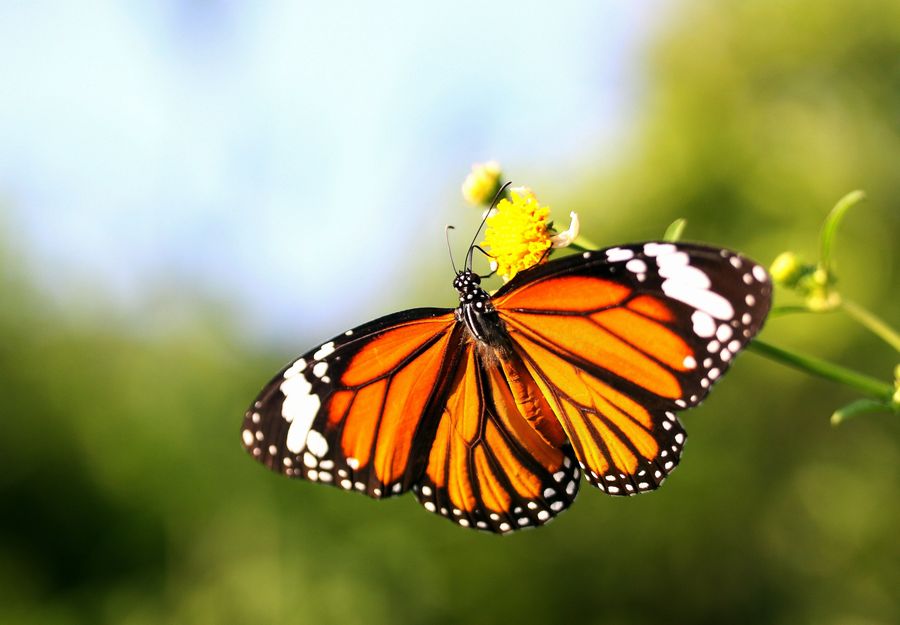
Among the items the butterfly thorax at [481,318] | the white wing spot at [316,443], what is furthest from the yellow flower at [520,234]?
the white wing spot at [316,443]

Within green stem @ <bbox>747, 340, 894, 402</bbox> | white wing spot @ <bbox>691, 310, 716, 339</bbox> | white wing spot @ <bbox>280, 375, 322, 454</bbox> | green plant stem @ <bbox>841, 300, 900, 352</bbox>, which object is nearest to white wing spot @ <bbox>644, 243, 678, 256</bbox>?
white wing spot @ <bbox>691, 310, 716, 339</bbox>

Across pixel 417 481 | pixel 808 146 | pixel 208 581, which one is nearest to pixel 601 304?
pixel 417 481

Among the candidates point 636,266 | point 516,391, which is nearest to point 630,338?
point 636,266

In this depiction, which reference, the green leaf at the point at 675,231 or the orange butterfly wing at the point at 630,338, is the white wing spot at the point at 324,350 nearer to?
the orange butterfly wing at the point at 630,338

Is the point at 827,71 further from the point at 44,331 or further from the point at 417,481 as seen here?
the point at 44,331

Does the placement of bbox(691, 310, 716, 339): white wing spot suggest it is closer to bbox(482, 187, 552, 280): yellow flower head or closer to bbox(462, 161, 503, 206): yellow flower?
bbox(482, 187, 552, 280): yellow flower head
